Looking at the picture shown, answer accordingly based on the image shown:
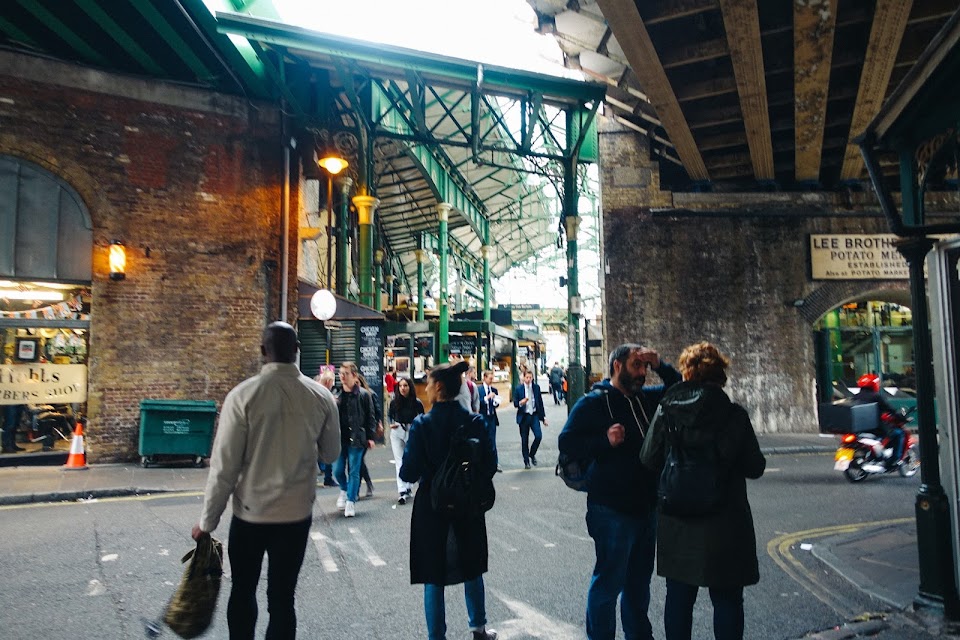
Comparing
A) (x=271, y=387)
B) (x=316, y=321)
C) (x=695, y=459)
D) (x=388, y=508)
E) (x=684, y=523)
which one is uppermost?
(x=316, y=321)

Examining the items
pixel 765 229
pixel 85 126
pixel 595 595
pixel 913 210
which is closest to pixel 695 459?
pixel 595 595

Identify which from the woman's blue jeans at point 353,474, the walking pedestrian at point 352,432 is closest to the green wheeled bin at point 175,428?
the walking pedestrian at point 352,432

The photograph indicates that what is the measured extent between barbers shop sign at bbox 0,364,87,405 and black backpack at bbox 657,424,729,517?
10967 mm

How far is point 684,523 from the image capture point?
3129 millimetres

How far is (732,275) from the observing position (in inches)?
599

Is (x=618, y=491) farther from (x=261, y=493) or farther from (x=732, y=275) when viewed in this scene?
(x=732, y=275)

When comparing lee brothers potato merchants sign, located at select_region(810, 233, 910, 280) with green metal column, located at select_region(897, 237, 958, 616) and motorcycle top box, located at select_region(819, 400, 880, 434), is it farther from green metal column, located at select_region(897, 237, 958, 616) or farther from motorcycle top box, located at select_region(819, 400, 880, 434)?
green metal column, located at select_region(897, 237, 958, 616)

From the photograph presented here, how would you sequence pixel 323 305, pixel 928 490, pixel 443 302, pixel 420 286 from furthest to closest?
pixel 420 286, pixel 443 302, pixel 323 305, pixel 928 490

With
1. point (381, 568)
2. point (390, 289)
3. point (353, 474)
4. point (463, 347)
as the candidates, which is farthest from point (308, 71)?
point (390, 289)

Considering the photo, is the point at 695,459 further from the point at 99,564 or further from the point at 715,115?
the point at 715,115

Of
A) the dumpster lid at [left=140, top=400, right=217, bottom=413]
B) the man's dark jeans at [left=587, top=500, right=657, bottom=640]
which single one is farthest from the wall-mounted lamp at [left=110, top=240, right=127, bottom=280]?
the man's dark jeans at [left=587, top=500, right=657, bottom=640]

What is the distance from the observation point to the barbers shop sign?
10.5m

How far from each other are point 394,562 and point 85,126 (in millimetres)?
9707

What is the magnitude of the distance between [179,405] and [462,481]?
8853 mm
